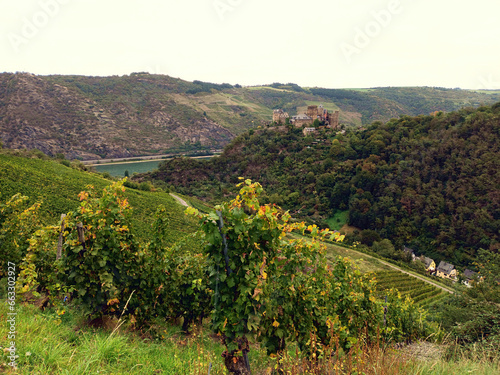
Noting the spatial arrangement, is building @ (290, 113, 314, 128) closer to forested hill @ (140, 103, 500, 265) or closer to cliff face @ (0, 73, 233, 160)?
forested hill @ (140, 103, 500, 265)

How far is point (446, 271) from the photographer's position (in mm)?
43656

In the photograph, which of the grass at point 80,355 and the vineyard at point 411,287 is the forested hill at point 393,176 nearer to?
the vineyard at point 411,287

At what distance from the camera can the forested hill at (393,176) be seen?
5009cm

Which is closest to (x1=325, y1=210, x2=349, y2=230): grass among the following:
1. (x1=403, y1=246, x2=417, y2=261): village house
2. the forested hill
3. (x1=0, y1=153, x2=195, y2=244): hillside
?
the forested hill

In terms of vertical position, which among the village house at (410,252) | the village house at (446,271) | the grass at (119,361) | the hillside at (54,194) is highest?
the grass at (119,361)

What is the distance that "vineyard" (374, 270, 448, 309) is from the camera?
29.7 meters

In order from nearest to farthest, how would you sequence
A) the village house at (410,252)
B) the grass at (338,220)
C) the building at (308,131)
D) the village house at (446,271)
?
the village house at (446,271) → the village house at (410,252) → the grass at (338,220) → the building at (308,131)

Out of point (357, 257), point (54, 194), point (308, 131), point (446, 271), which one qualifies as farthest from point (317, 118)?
point (54, 194)

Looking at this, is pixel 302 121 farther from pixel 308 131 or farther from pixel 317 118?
pixel 308 131

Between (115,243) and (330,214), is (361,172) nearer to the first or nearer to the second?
(330,214)

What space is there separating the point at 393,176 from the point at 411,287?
36414 mm

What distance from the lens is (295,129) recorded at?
8781 cm

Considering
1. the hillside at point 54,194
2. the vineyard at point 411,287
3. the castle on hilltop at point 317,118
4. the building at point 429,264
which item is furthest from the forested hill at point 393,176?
the hillside at point 54,194

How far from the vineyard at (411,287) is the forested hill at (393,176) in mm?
17867
